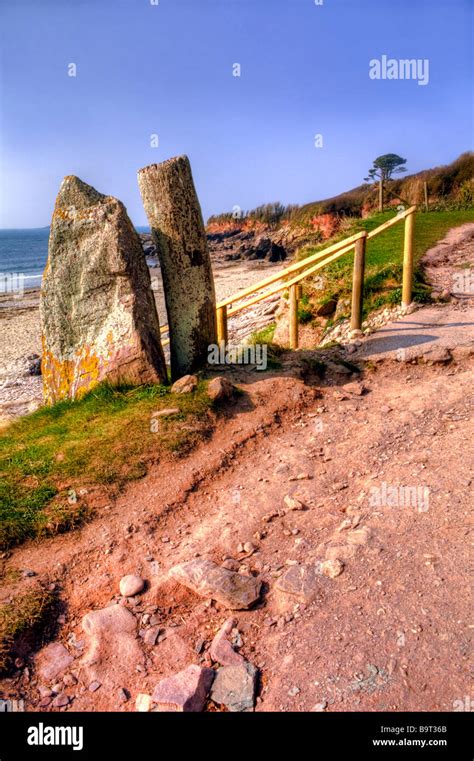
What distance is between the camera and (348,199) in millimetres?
33344

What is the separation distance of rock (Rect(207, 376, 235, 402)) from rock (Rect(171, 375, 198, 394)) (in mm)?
191

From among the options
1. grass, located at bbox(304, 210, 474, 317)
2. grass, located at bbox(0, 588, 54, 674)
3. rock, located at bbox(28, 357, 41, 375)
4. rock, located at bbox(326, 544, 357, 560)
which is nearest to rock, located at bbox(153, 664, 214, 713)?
grass, located at bbox(0, 588, 54, 674)

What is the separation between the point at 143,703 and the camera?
9.51 feet

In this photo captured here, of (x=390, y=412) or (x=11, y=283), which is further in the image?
(x=11, y=283)

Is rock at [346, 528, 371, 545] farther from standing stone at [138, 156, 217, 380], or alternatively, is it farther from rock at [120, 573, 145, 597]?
standing stone at [138, 156, 217, 380]

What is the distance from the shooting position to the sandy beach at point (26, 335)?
12.6m

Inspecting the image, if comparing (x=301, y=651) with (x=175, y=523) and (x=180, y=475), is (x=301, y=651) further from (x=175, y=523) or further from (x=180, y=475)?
(x=180, y=475)

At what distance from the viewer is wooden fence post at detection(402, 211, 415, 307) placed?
821 centimetres

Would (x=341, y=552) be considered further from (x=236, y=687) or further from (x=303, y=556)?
(x=236, y=687)

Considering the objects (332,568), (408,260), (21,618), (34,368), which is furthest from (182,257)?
(34,368)

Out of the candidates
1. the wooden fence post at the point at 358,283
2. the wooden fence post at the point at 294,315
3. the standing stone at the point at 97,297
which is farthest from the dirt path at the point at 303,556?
the wooden fence post at the point at 294,315

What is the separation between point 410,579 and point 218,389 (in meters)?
3.24

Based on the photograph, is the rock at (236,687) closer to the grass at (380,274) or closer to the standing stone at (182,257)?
the standing stone at (182,257)
